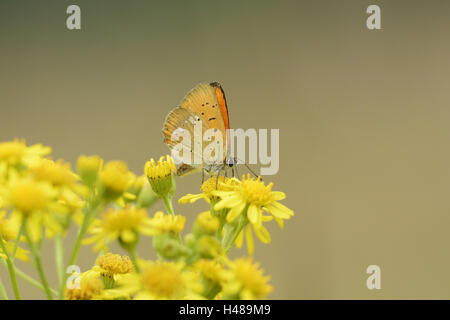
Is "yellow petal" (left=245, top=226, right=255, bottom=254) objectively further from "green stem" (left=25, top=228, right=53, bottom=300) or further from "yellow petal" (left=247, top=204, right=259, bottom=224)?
"green stem" (left=25, top=228, right=53, bottom=300)

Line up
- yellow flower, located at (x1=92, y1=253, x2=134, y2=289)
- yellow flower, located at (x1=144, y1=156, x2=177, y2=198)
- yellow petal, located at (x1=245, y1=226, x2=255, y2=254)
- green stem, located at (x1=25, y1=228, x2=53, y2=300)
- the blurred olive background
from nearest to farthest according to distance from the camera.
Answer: green stem, located at (x1=25, y1=228, x2=53, y2=300)
yellow flower, located at (x1=92, y1=253, x2=134, y2=289)
yellow petal, located at (x1=245, y1=226, x2=255, y2=254)
yellow flower, located at (x1=144, y1=156, x2=177, y2=198)
the blurred olive background

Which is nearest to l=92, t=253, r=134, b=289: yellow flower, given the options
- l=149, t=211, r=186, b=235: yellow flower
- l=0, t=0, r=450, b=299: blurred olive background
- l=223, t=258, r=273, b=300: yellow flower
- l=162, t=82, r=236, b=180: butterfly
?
l=149, t=211, r=186, b=235: yellow flower

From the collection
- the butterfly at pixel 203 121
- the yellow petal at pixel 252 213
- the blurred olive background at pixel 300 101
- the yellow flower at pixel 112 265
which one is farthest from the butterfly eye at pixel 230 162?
the blurred olive background at pixel 300 101

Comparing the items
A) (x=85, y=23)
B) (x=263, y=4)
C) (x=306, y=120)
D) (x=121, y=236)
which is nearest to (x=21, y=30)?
(x=85, y=23)

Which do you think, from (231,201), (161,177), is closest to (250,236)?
(231,201)

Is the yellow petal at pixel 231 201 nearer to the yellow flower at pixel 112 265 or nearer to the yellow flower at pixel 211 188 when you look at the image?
the yellow flower at pixel 211 188

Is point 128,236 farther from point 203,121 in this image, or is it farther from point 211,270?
point 203,121
